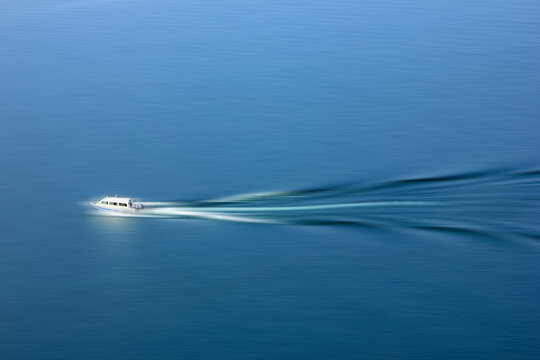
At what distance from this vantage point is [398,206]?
17.9 ft

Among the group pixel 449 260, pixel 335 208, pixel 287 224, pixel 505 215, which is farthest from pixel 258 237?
pixel 505 215

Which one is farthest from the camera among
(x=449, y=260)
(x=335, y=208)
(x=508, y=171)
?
(x=508, y=171)

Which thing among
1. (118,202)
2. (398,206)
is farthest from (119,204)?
(398,206)

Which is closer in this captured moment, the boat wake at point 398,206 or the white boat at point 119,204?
the boat wake at point 398,206

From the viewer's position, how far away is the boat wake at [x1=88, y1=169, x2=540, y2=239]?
5367 millimetres

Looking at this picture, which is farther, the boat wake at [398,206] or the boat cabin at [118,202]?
the boat cabin at [118,202]

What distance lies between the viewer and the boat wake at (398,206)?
5.37 metres

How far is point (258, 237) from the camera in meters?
5.28

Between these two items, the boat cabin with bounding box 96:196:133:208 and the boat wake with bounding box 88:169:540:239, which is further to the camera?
the boat cabin with bounding box 96:196:133:208

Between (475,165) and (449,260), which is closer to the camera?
(449,260)

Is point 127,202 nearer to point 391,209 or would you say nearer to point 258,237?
point 258,237

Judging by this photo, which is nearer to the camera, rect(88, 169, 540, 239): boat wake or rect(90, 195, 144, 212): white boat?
rect(88, 169, 540, 239): boat wake

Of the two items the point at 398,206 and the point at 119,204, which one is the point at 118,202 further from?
the point at 398,206

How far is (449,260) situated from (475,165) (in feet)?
3.53
